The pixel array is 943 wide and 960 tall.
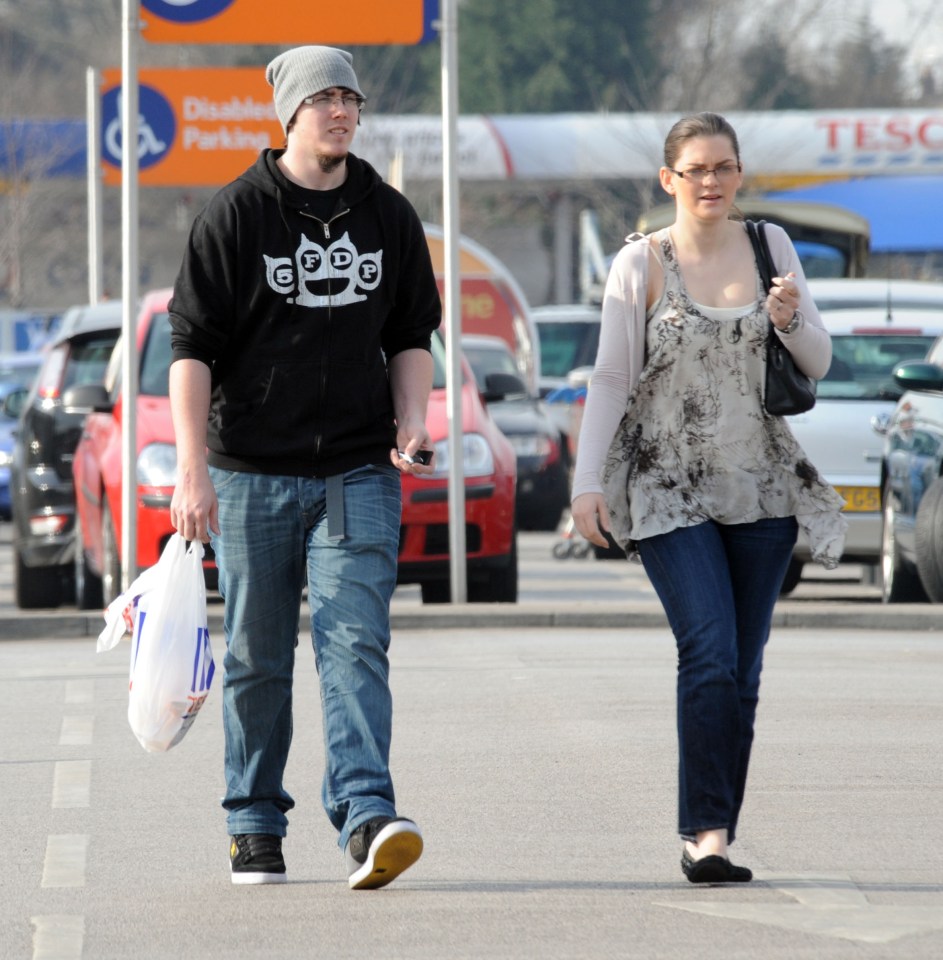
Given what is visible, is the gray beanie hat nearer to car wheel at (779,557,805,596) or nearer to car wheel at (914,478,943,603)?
car wheel at (914,478,943,603)

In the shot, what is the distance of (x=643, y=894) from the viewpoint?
5.53 meters

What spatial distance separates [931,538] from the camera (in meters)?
12.0

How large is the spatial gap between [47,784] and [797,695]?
317 cm

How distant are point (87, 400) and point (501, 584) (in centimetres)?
237

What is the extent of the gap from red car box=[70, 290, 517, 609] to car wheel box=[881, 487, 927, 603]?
84.2 inches

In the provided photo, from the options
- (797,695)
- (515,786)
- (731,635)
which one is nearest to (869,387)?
(797,695)

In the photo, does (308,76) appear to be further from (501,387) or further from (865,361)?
(865,361)

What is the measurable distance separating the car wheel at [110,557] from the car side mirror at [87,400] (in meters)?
0.56

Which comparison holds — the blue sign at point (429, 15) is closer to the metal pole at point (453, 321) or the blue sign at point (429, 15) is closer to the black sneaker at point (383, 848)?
the metal pole at point (453, 321)

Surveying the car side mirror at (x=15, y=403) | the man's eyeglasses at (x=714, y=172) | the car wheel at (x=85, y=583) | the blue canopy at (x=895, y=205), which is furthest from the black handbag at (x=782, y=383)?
the blue canopy at (x=895, y=205)

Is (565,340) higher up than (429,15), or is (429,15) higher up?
(429,15)

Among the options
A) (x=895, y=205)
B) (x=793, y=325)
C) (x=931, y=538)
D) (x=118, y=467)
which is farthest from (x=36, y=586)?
(x=895, y=205)

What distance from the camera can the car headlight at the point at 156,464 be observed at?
1186 cm

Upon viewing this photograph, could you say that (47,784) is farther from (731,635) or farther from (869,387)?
(869,387)
